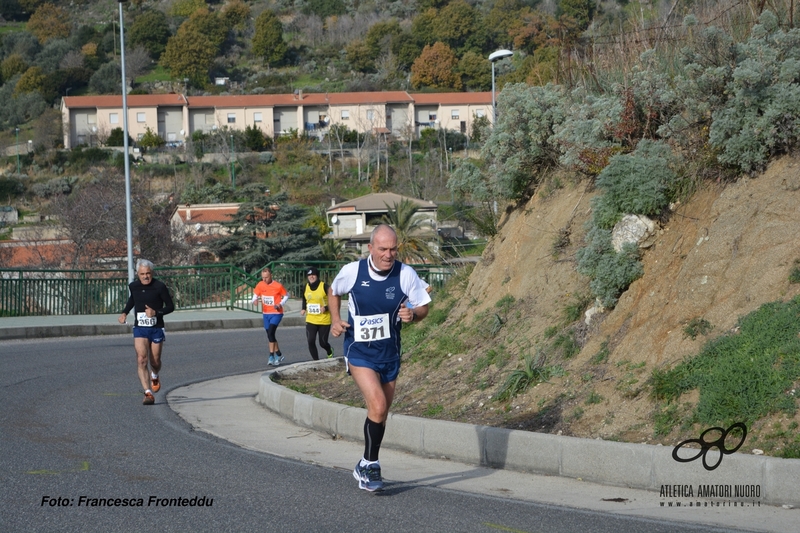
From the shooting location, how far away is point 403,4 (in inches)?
6393

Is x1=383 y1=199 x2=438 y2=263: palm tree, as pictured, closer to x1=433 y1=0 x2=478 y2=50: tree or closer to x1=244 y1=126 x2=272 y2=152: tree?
x1=244 y1=126 x2=272 y2=152: tree

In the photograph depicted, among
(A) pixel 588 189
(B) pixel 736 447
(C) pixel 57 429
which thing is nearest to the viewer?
(B) pixel 736 447

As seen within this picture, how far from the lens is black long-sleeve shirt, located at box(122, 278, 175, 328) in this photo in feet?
39.8

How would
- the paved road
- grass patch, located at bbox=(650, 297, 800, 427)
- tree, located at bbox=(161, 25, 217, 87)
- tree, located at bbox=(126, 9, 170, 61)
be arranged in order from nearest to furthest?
1. the paved road
2. grass patch, located at bbox=(650, 297, 800, 427)
3. tree, located at bbox=(161, 25, 217, 87)
4. tree, located at bbox=(126, 9, 170, 61)

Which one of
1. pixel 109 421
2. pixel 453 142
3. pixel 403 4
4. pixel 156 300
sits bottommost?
pixel 109 421

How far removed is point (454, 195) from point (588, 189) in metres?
2.91

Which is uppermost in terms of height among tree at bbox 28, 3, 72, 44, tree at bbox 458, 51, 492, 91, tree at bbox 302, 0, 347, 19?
tree at bbox 302, 0, 347, 19

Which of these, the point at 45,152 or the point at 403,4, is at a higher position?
the point at 403,4

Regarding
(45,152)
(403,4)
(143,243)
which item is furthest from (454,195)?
(403,4)

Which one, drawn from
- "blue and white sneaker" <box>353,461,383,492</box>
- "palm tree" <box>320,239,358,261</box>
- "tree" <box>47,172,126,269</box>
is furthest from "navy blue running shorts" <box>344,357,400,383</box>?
"palm tree" <box>320,239,358,261</box>

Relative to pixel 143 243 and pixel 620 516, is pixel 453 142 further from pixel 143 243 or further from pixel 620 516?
pixel 620 516

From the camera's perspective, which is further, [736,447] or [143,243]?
[143,243]

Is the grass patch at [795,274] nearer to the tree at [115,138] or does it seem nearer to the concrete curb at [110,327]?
the concrete curb at [110,327]

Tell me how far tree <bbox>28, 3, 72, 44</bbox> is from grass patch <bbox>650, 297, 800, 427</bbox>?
15553 centimetres
